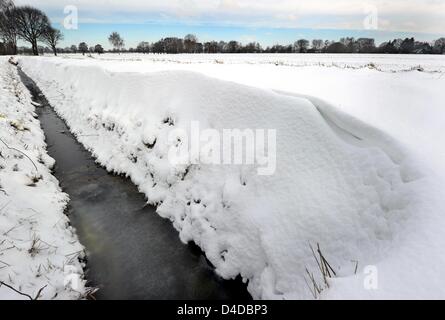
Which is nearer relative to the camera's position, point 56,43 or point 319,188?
point 319,188

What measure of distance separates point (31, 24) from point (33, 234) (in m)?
65.4

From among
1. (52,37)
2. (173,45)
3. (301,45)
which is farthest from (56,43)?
(301,45)

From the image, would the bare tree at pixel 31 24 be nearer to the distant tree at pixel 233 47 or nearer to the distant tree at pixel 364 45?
the distant tree at pixel 233 47

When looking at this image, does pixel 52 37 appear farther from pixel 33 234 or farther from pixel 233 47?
pixel 33 234

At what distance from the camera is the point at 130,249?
409 cm

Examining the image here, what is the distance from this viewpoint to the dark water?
342 cm

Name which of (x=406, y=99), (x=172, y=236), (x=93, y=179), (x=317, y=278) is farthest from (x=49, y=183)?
(x=406, y=99)

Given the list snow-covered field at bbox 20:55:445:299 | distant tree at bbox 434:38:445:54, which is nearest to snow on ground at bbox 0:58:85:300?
snow-covered field at bbox 20:55:445:299

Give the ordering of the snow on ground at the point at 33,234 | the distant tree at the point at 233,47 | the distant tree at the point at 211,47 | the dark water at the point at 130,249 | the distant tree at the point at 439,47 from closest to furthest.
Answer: the snow on ground at the point at 33,234
the dark water at the point at 130,249
the distant tree at the point at 439,47
the distant tree at the point at 233,47
the distant tree at the point at 211,47

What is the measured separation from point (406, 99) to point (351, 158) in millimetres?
2580

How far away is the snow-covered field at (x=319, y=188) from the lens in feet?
7.39

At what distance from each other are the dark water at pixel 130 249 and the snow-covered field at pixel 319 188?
252mm

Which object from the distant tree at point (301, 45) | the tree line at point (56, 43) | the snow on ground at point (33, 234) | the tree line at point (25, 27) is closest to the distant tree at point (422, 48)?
the tree line at point (56, 43)

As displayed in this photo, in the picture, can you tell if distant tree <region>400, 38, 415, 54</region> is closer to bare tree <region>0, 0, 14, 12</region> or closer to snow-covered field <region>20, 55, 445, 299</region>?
snow-covered field <region>20, 55, 445, 299</region>
